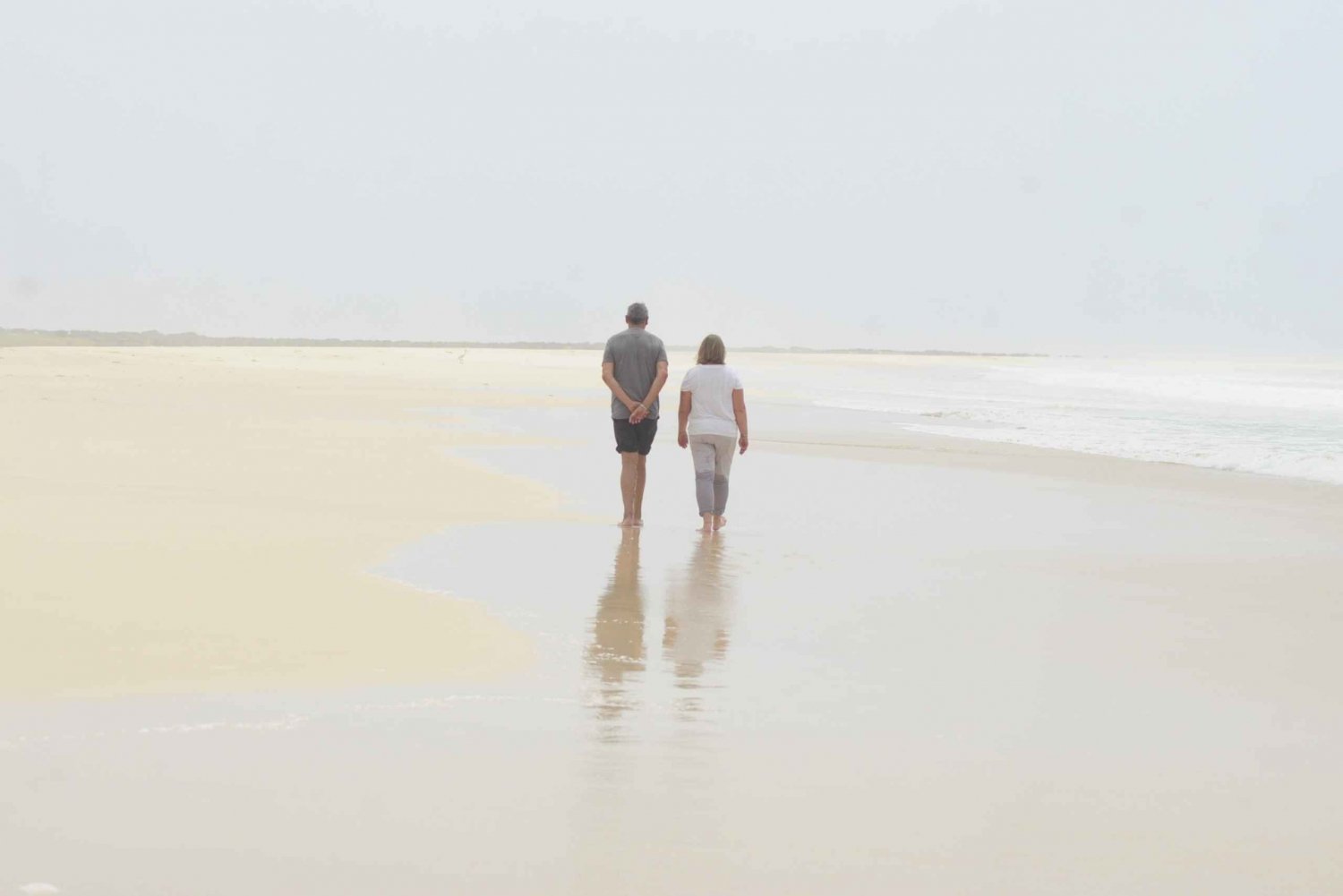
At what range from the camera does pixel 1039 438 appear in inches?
826

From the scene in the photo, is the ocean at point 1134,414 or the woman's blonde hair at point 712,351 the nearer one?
the woman's blonde hair at point 712,351

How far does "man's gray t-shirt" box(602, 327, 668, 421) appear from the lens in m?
10.8

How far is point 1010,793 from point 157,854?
2.30 m

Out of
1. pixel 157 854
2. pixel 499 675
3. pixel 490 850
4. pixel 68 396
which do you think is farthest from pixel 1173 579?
pixel 68 396

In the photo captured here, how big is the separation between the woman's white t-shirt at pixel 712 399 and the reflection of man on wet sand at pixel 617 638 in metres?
2.48

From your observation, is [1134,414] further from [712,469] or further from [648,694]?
[648,694]

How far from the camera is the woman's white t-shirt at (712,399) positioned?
1085 cm

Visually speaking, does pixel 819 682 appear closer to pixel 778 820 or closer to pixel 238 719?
pixel 778 820

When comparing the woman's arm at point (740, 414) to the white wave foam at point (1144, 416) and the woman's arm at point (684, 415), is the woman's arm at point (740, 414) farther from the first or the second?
the white wave foam at point (1144, 416)

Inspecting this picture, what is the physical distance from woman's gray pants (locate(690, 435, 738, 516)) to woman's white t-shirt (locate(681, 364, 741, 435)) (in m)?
0.09

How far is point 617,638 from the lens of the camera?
20.5ft

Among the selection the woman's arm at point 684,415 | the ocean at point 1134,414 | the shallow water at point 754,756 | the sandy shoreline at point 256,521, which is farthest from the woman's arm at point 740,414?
the ocean at point 1134,414

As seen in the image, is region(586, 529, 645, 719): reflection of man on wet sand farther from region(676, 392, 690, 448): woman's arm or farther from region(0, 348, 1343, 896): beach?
region(676, 392, 690, 448): woman's arm

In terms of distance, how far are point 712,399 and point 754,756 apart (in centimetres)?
657
